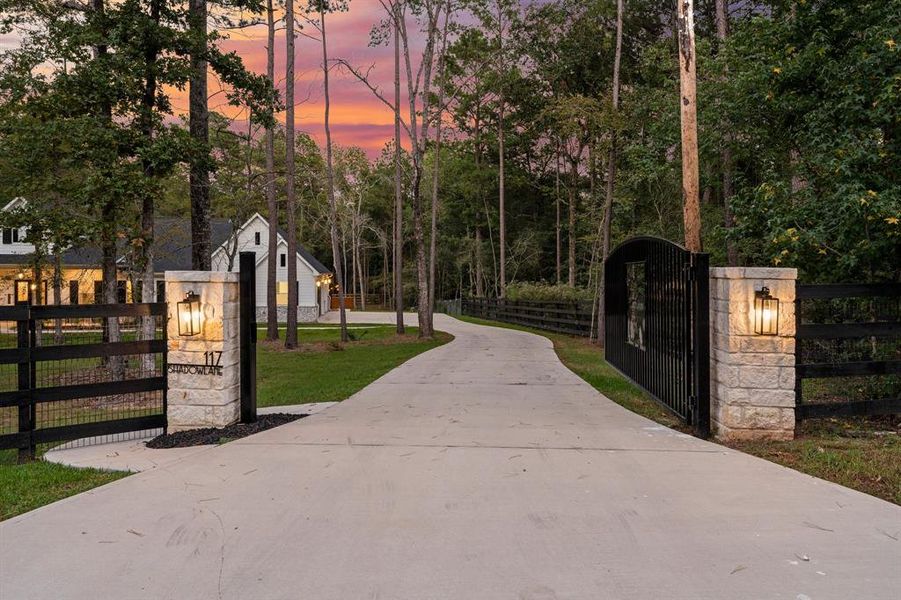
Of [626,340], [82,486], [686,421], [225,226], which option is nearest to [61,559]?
[82,486]

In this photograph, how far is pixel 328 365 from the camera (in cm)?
1477

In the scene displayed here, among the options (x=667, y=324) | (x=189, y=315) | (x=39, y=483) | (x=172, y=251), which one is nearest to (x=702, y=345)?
(x=667, y=324)

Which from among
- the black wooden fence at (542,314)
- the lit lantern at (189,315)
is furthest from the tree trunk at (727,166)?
the lit lantern at (189,315)

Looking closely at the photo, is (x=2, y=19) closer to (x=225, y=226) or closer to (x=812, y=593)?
(x=812, y=593)

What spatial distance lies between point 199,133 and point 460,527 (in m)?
11.2

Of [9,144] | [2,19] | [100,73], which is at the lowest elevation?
[9,144]

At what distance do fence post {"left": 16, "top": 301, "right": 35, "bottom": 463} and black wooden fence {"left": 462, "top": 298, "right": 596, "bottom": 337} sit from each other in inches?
668

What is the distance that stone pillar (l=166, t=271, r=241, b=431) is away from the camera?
6.52 metres

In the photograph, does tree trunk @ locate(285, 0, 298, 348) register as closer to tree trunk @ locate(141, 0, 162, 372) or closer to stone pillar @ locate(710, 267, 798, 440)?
tree trunk @ locate(141, 0, 162, 372)

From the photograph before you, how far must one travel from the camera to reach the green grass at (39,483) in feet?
14.7

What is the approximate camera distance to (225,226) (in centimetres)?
3600

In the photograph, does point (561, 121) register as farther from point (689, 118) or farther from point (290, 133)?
point (689, 118)

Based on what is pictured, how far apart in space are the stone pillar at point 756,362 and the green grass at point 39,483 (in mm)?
5721

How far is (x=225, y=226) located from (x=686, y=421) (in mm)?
33564
